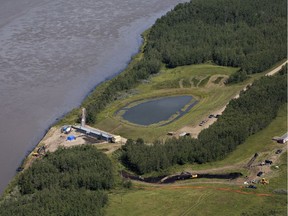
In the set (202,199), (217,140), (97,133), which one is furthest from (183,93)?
(202,199)

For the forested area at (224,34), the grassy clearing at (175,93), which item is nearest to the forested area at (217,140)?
the grassy clearing at (175,93)

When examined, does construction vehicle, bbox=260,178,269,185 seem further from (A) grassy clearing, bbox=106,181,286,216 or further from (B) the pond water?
(B) the pond water

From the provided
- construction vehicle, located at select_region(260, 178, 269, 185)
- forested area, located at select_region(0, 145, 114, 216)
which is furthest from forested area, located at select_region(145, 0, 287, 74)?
forested area, located at select_region(0, 145, 114, 216)

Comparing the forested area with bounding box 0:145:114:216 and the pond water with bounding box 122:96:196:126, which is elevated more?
the pond water with bounding box 122:96:196:126

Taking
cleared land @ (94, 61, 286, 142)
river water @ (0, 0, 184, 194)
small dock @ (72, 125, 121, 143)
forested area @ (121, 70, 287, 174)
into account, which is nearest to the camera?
forested area @ (121, 70, 287, 174)

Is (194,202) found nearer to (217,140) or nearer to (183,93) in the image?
(217,140)

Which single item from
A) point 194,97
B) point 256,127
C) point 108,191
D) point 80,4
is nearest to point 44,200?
point 108,191
